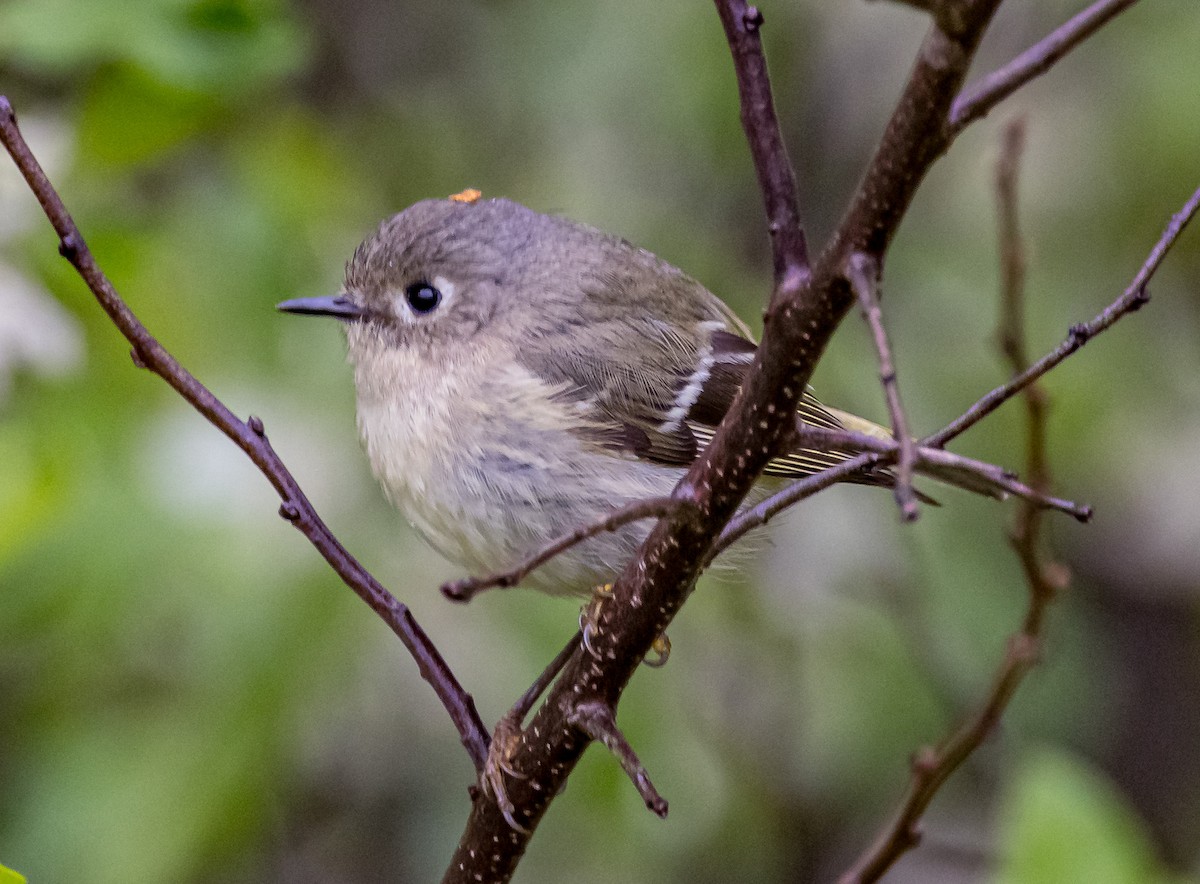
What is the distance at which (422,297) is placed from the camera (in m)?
1.96

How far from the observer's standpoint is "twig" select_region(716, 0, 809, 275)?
→ 37.7 inches

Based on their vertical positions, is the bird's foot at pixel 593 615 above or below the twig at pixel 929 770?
above

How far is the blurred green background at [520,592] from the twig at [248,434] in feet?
1.80

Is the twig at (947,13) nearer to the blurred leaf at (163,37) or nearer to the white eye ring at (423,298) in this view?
the white eye ring at (423,298)

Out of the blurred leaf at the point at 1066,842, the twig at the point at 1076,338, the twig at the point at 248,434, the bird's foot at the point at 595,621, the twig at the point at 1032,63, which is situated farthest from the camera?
the blurred leaf at the point at 1066,842

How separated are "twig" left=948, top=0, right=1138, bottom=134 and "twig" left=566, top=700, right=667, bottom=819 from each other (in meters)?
0.56

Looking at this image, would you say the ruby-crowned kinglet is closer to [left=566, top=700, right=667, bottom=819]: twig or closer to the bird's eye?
the bird's eye

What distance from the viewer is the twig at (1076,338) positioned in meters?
1.05

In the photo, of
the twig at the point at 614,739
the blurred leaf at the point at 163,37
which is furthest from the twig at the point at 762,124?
the blurred leaf at the point at 163,37

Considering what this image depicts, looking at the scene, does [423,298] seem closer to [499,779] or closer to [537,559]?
[499,779]

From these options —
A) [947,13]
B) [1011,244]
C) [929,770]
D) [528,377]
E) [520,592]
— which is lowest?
[520,592]

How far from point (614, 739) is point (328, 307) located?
0.97m

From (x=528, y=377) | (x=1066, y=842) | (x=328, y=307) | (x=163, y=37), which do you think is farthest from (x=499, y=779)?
(x=163, y=37)

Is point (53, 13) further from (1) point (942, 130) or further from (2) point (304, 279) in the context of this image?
(1) point (942, 130)
